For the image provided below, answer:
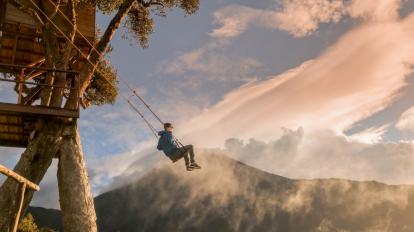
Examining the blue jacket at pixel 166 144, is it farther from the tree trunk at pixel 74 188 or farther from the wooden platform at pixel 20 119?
the wooden platform at pixel 20 119

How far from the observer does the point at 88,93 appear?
21.4 metres

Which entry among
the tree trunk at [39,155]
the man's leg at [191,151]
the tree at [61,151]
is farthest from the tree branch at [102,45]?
the man's leg at [191,151]

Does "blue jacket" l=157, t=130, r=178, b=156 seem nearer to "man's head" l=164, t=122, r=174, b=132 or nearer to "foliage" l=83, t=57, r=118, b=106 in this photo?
"man's head" l=164, t=122, r=174, b=132

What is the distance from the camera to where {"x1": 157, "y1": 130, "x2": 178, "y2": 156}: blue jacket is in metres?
16.8

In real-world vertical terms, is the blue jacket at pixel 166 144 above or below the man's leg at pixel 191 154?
above

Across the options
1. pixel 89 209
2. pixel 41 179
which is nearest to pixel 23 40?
pixel 41 179

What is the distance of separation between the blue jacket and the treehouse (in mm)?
3415

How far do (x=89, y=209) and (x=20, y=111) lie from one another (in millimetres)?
3463

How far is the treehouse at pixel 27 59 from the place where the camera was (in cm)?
1402

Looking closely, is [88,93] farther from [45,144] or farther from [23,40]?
[45,144]

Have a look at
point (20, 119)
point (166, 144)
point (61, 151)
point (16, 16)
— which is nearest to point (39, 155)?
point (61, 151)

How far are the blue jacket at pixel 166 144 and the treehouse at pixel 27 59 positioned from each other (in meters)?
3.42

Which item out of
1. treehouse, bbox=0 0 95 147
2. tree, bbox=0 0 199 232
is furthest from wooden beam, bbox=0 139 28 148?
tree, bbox=0 0 199 232

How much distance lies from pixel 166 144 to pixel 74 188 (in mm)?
4213
